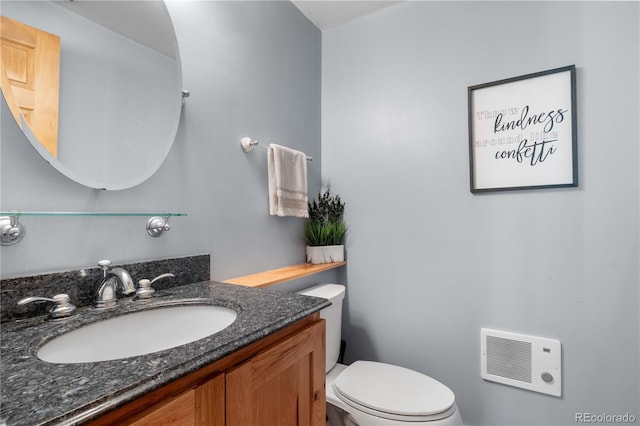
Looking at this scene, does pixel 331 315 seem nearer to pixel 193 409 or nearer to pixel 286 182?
pixel 286 182

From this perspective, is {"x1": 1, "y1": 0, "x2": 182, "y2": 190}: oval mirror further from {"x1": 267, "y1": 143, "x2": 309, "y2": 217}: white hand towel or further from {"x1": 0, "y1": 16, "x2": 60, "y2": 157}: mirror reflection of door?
{"x1": 267, "y1": 143, "x2": 309, "y2": 217}: white hand towel

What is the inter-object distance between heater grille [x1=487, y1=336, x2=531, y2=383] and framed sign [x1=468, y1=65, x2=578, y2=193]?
710 millimetres

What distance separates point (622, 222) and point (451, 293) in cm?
73

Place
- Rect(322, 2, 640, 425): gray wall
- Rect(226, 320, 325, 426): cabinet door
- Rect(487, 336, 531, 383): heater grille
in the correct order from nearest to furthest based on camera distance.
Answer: Rect(226, 320, 325, 426): cabinet door
Rect(322, 2, 640, 425): gray wall
Rect(487, 336, 531, 383): heater grille

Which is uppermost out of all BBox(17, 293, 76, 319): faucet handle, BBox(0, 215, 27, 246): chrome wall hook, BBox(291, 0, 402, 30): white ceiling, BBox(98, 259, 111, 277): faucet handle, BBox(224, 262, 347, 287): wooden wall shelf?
BBox(291, 0, 402, 30): white ceiling

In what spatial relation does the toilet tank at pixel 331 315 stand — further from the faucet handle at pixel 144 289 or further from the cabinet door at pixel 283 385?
the faucet handle at pixel 144 289

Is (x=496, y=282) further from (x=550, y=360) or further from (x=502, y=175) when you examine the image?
(x=502, y=175)

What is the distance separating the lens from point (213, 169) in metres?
1.24

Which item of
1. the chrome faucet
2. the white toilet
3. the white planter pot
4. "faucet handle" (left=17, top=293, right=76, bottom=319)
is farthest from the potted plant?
"faucet handle" (left=17, top=293, right=76, bottom=319)

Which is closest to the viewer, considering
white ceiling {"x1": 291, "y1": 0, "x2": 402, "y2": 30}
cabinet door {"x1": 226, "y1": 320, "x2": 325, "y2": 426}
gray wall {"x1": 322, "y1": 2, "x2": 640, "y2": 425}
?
cabinet door {"x1": 226, "y1": 320, "x2": 325, "y2": 426}

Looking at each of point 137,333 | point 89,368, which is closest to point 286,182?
point 137,333

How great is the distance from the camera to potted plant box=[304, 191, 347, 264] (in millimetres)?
1740

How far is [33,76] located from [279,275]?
3.38 feet

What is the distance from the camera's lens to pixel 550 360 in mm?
1326
